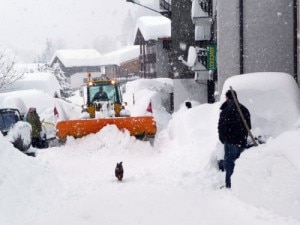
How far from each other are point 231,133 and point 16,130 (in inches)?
205

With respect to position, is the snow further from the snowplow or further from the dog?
the snowplow

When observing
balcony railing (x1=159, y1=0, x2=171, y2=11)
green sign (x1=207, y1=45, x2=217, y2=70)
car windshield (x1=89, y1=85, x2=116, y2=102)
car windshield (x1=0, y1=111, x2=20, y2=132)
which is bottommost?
car windshield (x1=0, y1=111, x2=20, y2=132)

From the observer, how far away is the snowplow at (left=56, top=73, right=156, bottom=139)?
42.4ft

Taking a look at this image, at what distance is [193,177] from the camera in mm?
8672

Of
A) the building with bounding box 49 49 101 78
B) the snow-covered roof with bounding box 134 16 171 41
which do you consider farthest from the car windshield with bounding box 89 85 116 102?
the building with bounding box 49 49 101 78

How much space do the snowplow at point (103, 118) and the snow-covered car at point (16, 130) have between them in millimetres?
1860

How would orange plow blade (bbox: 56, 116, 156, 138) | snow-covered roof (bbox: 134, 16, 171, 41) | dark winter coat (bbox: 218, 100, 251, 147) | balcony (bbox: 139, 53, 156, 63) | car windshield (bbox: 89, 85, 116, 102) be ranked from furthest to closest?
1. balcony (bbox: 139, 53, 156, 63)
2. snow-covered roof (bbox: 134, 16, 171, 41)
3. car windshield (bbox: 89, 85, 116, 102)
4. orange plow blade (bbox: 56, 116, 156, 138)
5. dark winter coat (bbox: 218, 100, 251, 147)

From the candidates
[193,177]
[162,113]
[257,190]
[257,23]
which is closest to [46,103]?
[162,113]

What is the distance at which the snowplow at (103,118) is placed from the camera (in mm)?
12922

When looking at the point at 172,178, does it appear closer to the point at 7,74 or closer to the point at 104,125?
the point at 104,125

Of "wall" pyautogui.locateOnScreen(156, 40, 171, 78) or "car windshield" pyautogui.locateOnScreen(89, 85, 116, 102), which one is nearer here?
"car windshield" pyautogui.locateOnScreen(89, 85, 116, 102)

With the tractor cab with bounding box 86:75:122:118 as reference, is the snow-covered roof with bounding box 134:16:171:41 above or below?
above

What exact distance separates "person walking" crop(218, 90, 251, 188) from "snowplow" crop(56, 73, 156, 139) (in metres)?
5.27

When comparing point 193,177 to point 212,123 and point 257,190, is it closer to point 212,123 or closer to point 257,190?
point 257,190
